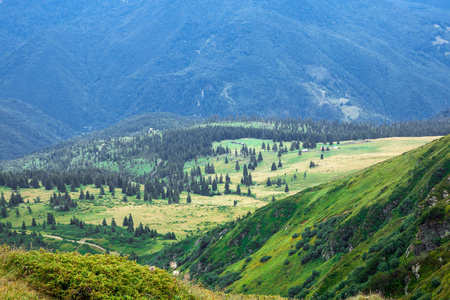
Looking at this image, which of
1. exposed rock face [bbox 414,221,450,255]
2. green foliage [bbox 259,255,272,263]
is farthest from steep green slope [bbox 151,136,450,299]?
green foliage [bbox 259,255,272,263]

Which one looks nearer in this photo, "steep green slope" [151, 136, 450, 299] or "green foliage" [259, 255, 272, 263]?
"steep green slope" [151, 136, 450, 299]

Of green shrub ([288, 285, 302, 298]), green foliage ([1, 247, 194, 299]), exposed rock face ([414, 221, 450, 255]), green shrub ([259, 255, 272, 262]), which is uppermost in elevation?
green foliage ([1, 247, 194, 299])

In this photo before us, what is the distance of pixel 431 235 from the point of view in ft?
115

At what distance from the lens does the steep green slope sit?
115 feet

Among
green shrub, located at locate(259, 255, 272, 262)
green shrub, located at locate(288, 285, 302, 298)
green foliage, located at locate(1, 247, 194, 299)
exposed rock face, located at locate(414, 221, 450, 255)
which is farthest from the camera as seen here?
green shrub, located at locate(259, 255, 272, 262)

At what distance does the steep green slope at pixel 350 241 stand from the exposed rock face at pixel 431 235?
0.24 ft

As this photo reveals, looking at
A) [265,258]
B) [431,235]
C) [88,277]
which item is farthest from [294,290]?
[88,277]

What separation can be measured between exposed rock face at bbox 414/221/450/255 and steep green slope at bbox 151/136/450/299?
0.24 ft

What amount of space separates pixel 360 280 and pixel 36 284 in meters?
29.5

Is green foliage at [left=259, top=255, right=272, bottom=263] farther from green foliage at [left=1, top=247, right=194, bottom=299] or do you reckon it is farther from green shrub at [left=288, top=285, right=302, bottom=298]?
green foliage at [left=1, top=247, right=194, bottom=299]

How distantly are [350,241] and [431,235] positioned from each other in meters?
20.7

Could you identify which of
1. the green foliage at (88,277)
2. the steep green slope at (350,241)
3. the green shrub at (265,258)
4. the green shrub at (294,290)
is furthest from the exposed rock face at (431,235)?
the green shrub at (265,258)

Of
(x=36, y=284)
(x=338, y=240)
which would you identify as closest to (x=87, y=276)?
(x=36, y=284)

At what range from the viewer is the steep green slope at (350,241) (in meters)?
35.0
